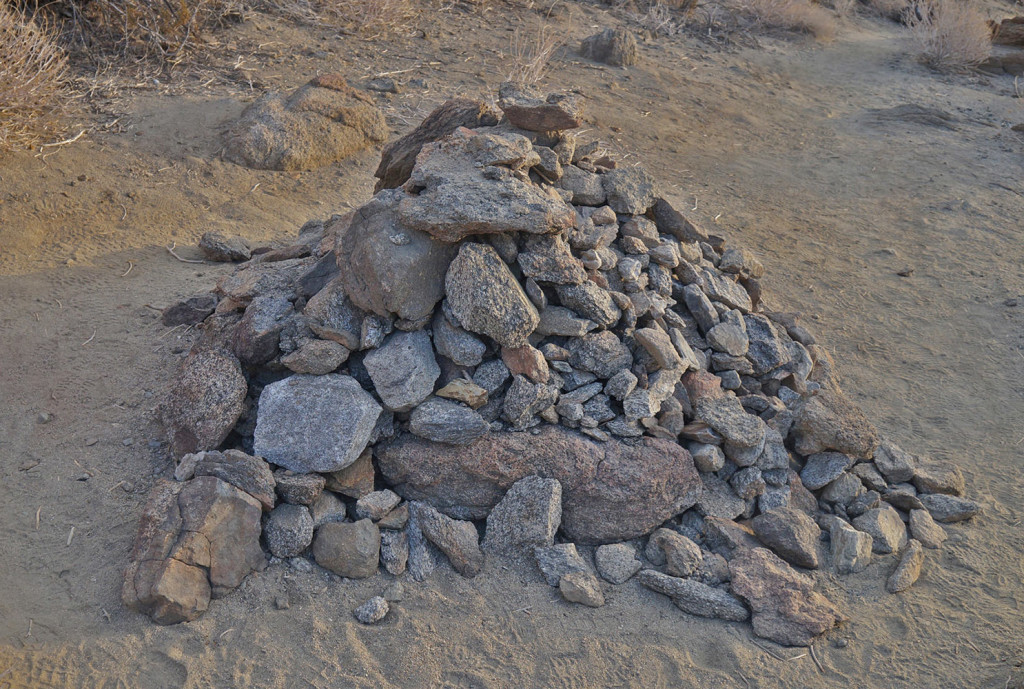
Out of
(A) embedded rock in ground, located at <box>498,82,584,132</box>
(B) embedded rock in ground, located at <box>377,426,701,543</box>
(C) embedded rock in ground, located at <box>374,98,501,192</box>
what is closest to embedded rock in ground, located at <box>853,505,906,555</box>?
(B) embedded rock in ground, located at <box>377,426,701,543</box>

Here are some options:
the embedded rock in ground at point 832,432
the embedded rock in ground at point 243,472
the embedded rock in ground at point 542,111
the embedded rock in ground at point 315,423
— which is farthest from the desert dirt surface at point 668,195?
the embedded rock in ground at point 542,111

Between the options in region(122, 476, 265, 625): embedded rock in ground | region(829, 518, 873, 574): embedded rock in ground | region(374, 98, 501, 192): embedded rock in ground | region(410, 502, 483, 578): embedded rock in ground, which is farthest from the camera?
region(374, 98, 501, 192): embedded rock in ground

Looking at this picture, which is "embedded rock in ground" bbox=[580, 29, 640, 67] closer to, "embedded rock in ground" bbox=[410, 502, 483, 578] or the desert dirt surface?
the desert dirt surface

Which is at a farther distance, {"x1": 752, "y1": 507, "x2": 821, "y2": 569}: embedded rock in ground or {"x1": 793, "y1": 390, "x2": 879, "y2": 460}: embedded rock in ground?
{"x1": 793, "y1": 390, "x2": 879, "y2": 460}: embedded rock in ground

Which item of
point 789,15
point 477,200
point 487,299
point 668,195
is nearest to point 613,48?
point 668,195

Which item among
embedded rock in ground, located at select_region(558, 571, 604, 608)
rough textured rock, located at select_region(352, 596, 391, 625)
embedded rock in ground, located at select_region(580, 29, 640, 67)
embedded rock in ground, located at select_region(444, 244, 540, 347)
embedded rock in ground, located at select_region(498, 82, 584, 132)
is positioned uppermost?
embedded rock in ground, located at select_region(498, 82, 584, 132)

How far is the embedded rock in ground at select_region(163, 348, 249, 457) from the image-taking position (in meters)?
3.15

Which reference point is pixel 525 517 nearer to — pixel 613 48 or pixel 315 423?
pixel 315 423

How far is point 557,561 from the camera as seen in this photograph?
307 cm

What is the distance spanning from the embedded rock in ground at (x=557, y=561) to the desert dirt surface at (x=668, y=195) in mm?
71

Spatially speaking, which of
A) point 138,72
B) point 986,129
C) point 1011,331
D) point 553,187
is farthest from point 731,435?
point 986,129

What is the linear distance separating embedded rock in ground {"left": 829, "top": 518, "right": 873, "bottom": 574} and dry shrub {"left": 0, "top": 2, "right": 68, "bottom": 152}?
553cm

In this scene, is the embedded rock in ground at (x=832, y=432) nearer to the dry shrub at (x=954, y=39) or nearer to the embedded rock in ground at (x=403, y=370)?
the embedded rock in ground at (x=403, y=370)

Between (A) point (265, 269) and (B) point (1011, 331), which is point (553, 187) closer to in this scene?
(A) point (265, 269)
